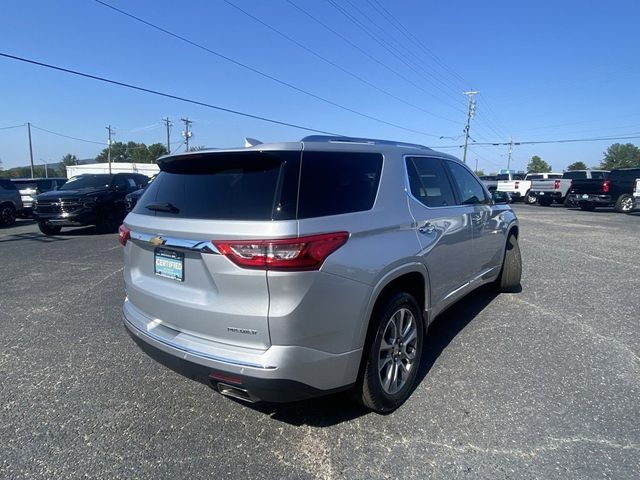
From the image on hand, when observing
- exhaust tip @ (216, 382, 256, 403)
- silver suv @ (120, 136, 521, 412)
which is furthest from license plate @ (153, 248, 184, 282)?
exhaust tip @ (216, 382, 256, 403)

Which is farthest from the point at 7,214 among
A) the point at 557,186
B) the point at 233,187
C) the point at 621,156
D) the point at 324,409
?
the point at 621,156

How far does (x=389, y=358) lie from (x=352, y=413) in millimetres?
462

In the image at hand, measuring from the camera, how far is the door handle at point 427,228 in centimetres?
322

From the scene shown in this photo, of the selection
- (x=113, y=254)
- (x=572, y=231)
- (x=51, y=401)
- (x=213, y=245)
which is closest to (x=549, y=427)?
(x=213, y=245)

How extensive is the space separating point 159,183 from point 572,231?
13.0m

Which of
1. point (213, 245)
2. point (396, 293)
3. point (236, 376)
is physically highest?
point (213, 245)

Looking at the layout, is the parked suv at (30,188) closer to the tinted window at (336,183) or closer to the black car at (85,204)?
the black car at (85,204)

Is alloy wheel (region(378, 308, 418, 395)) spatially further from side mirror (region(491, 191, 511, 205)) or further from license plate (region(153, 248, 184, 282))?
side mirror (region(491, 191, 511, 205))

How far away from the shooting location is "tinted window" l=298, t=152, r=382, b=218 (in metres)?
2.38

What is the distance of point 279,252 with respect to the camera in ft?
Answer: 7.19

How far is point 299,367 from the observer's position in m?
2.29

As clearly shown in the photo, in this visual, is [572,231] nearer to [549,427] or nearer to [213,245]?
[549,427]

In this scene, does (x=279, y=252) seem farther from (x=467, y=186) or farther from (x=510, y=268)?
(x=510, y=268)

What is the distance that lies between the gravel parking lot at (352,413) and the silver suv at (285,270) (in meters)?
0.39
